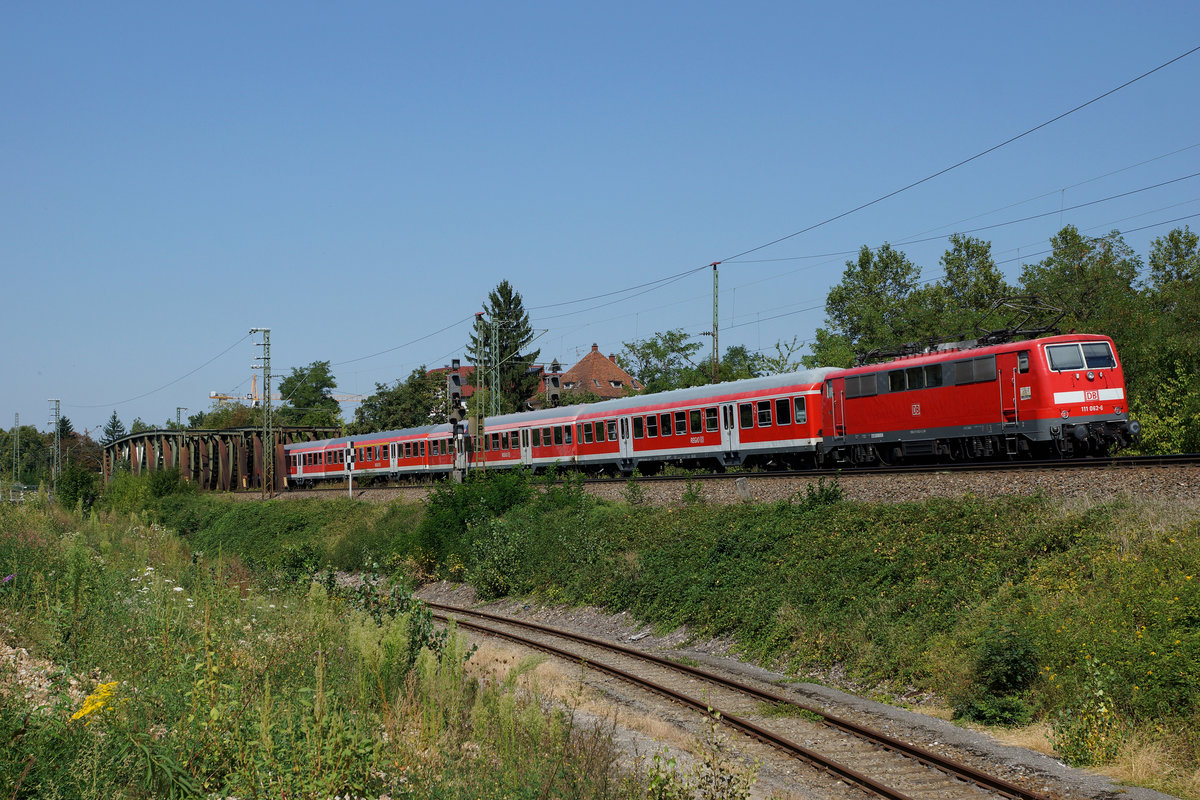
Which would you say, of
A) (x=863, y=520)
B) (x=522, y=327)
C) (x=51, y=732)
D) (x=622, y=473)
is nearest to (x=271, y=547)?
(x=622, y=473)

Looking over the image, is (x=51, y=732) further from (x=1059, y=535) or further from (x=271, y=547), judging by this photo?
(x=271, y=547)

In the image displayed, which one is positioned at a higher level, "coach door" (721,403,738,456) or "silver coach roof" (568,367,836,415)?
"silver coach roof" (568,367,836,415)

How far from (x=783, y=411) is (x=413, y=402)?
72.4m

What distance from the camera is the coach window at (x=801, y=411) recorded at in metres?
28.6

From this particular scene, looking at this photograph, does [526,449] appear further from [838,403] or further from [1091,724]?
[1091,724]

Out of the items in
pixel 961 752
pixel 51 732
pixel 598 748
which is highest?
pixel 51 732

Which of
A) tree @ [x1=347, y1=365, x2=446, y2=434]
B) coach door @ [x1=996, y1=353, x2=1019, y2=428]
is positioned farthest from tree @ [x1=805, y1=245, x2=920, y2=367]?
coach door @ [x1=996, y1=353, x2=1019, y2=428]

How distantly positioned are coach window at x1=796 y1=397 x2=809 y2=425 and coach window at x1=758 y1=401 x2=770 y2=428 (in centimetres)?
141

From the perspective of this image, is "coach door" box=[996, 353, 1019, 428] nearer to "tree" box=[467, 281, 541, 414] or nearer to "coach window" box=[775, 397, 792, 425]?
"coach window" box=[775, 397, 792, 425]

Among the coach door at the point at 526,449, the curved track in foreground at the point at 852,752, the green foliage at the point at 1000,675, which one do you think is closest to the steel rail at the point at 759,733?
the curved track in foreground at the point at 852,752

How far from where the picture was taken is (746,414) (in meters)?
31.0

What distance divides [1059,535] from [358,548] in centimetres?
2393

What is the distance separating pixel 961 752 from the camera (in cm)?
998

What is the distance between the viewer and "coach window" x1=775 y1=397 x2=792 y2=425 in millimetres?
29203
